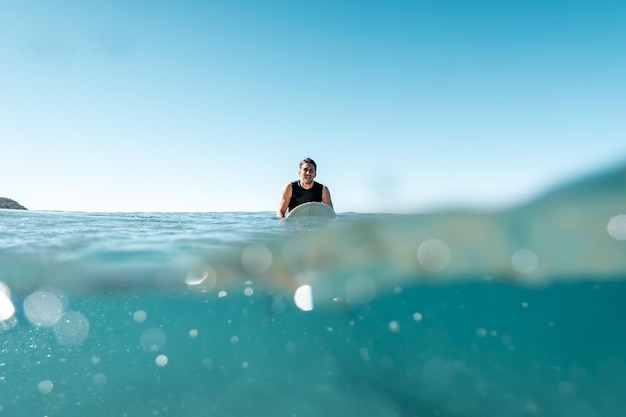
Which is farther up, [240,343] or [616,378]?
[616,378]

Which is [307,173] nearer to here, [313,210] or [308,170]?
[308,170]

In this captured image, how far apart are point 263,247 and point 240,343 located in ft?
60.8

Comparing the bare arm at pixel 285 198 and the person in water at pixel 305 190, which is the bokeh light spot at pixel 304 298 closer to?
the bare arm at pixel 285 198

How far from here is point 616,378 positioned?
13.5 m

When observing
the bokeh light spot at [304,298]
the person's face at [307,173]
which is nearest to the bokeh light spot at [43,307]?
the bokeh light spot at [304,298]

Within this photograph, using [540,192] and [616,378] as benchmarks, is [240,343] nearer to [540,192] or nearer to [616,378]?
[616,378]

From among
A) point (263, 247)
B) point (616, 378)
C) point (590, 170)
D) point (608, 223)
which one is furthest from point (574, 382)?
point (263, 247)

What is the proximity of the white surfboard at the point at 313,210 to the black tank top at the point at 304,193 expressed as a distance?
294 mm

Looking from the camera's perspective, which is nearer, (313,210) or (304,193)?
(313,210)

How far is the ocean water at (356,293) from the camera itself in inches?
272

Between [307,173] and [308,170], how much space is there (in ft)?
0.27

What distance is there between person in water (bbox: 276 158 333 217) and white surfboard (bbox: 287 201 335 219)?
30 cm

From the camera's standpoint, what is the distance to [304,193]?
8977 mm

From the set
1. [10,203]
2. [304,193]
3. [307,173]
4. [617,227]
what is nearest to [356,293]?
[304,193]
